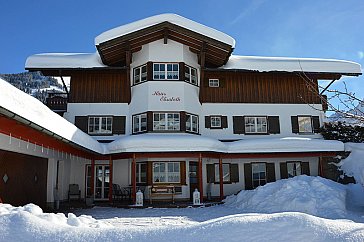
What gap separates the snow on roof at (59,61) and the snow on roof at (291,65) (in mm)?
6915

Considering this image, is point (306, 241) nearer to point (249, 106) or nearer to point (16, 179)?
point (16, 179)

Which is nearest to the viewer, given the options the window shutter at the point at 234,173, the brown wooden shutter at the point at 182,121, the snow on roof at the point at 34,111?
the snow on roof at the point at 34,111

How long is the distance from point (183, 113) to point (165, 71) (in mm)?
2335

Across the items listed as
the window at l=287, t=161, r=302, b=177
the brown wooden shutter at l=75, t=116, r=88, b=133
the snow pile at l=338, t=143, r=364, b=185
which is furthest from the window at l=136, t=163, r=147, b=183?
the snow pile at l=338, t=143, r=364, b=185

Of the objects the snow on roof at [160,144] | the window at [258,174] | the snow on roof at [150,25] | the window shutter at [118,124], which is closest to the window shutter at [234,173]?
the window at [258,174]

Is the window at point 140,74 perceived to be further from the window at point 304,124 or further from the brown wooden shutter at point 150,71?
the window at point 304,124

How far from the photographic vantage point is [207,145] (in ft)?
48.5

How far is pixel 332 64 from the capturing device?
18.9m

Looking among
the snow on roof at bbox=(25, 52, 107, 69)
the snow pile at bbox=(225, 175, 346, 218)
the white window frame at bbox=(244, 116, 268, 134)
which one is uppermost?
the snow on roof at bbox=(25, 52, 107, 69)

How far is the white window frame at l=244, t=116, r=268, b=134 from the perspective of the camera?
18.3 meters

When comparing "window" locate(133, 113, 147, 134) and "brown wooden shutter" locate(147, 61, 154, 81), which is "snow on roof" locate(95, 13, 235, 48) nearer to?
"brown wooden shutter" locate(147, 61, 154, 81)

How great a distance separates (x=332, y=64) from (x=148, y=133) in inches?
430

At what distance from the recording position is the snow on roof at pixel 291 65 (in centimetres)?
1834

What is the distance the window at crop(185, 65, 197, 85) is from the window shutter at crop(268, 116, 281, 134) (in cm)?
460
